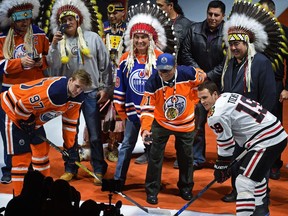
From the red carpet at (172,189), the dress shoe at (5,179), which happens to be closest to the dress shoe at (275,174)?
the red carpet at (172,189)

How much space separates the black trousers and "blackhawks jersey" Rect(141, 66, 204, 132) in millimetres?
52

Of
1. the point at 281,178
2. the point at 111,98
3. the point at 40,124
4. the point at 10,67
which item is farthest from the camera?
the point at 111,98

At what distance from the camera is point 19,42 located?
4945 mm

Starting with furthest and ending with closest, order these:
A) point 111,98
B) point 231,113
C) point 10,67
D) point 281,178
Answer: point 111,98 → point 281,178 → point 10,67 → point 231,113

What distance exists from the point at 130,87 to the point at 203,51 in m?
0.82

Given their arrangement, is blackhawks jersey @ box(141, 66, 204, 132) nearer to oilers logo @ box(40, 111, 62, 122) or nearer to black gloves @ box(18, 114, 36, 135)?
oilers logo @ box(40, 111, 62, 122)

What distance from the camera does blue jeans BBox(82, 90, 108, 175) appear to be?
4977mm

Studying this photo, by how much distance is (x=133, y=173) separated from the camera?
538cm

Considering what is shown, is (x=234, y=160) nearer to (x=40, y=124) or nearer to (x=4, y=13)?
(x=40, y=124)

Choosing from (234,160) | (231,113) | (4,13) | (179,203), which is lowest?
(179,203)

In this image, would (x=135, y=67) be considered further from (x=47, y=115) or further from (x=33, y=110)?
(x=33, y=110)

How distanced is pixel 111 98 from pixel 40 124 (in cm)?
127

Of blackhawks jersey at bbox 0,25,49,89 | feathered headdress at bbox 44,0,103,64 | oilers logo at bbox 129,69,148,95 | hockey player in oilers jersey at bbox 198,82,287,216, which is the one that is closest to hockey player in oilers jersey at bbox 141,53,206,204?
oilers logo at bbox 129,69,148,95

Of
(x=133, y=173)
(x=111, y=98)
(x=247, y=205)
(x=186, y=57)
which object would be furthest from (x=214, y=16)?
(x=247, y=205)
